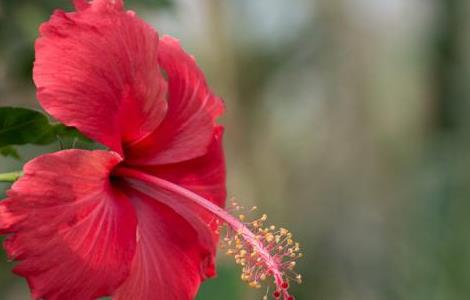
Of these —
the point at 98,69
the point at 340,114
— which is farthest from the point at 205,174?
the point at 340,114

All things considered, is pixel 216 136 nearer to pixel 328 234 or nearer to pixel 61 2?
pixel 61 2

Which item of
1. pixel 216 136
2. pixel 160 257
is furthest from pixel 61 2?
pixel 160 257

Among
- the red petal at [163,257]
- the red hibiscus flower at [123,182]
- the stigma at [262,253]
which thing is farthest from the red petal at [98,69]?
the stigma at [262,253]

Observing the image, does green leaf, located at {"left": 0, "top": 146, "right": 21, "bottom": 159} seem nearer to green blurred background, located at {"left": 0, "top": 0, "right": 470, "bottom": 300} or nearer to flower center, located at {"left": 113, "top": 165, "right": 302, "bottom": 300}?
flower center, located at {"left": 113, "top": 165, "right": 302, "bottom": 300}

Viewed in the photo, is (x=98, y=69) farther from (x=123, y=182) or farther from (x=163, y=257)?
(x=163, y=257)

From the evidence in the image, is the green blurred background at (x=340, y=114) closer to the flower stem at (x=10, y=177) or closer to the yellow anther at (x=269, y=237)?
the yellow anther at (x=269, y=237)

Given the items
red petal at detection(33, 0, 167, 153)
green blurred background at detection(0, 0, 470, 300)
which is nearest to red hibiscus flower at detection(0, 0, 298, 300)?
red petal at detection(33, 0, 167, 153)
